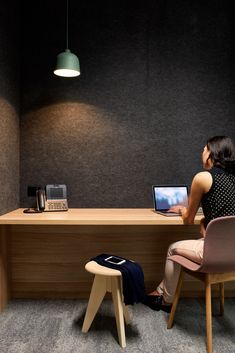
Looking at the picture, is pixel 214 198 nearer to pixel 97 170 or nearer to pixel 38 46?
pixel 97 170

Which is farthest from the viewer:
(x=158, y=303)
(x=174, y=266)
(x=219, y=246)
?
(x=158, y=303)

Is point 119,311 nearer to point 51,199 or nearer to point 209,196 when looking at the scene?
point 209,196

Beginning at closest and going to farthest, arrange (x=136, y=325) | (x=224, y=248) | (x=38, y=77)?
(x=224, y=248) → (x=136, y=325) → (x=38, y=77)

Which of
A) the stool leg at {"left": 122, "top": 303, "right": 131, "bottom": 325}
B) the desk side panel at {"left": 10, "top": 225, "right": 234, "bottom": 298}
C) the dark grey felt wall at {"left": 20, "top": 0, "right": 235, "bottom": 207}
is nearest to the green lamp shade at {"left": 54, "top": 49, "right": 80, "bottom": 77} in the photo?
the dark grey felt wall at {"left": 20, "top": 0, "right": 235, "bottom": 207}

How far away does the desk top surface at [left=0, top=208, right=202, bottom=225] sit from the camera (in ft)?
6.96

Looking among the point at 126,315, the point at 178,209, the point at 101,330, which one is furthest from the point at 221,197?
the point at 101,330

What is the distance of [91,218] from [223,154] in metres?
0.94

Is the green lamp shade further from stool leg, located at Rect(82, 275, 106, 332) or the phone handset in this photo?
stool leg, located at Rect(82, 275, 106, 332)

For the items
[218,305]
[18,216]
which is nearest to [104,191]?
[18,216]

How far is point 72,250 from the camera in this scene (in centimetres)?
254

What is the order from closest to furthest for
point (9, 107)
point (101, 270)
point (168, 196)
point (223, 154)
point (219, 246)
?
point (219, 246)
point (101, 270)
point (223, 154)
point (9, 107)
point (168, 196)

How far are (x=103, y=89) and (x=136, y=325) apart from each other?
183 centimetres

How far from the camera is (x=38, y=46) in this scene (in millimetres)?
2729

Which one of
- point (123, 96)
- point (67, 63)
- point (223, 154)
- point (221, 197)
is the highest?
point (67, 63)
